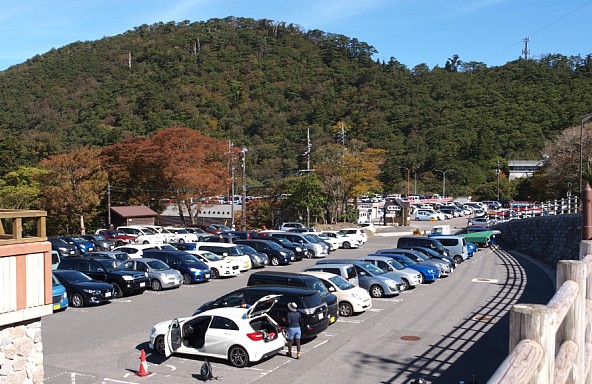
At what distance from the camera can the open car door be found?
1313 cm

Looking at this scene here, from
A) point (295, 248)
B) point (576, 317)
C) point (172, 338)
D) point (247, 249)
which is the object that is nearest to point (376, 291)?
point (172, 338)

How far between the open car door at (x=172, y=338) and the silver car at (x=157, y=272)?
10152 millimetres

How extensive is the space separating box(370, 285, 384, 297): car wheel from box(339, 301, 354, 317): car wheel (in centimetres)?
364

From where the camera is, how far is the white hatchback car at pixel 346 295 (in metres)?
18.2

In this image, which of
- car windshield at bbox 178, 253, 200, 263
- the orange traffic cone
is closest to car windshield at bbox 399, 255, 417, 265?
car windshield at bbox 178, 253, 200, 263

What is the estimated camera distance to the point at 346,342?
594 inches

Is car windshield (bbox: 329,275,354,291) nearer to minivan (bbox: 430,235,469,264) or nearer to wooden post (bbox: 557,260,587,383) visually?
wooden post (bbox: 557,260,587,383)

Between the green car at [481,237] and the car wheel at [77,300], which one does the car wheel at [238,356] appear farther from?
the green car at [481,237]

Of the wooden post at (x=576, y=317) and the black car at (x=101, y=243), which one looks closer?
the wooden post at (x=576, y=317)

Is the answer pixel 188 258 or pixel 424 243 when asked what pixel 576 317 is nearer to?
pixel 188 258

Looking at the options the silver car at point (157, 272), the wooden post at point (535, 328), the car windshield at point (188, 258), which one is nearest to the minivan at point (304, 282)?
the silver car at point (157, 272)

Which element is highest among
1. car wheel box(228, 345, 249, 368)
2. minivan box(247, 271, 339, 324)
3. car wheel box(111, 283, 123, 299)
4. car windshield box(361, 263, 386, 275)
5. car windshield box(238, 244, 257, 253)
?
minivan box(247, 271, 339, 324)

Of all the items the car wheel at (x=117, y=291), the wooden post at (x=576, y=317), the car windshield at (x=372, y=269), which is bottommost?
the car wheel at (x=117, y=291)

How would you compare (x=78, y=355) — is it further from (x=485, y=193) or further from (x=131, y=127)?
(x=131, y=127)
